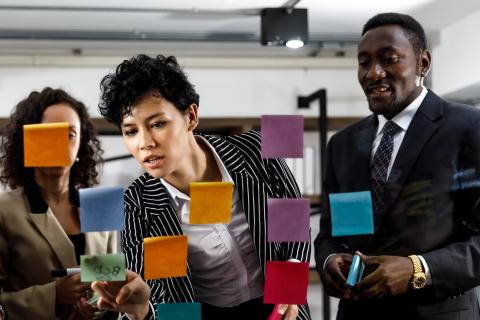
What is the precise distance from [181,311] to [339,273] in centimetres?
39

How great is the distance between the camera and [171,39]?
5434 millimetres

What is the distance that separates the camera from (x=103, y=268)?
1.55m

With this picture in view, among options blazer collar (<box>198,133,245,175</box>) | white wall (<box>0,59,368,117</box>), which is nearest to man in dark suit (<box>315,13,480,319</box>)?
blazer collar (<box>198,133,245,175</box>)

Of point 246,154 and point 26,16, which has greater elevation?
point 26,16

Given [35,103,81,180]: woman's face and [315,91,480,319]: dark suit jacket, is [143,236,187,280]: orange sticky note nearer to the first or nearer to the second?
[35,103,81,180]: woman's face

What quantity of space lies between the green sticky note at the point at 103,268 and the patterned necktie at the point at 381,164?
636mm

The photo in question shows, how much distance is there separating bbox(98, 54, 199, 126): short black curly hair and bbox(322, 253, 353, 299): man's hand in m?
0.52

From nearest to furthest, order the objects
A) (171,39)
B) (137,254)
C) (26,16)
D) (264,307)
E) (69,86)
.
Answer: (137,254)
(264,307)
(26,16)
(171,39)
(69,86)

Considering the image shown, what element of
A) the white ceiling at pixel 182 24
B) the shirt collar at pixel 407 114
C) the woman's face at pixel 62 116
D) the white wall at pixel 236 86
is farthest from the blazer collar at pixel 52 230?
the white wall at pixel 236 86

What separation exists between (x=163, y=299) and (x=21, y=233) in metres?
0.44

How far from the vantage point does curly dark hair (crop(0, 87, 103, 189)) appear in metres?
1.90

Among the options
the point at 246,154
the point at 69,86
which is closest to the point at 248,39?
the point at 69,86

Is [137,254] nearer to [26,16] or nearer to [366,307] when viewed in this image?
[366,307]

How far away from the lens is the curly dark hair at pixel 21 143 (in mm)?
1900
